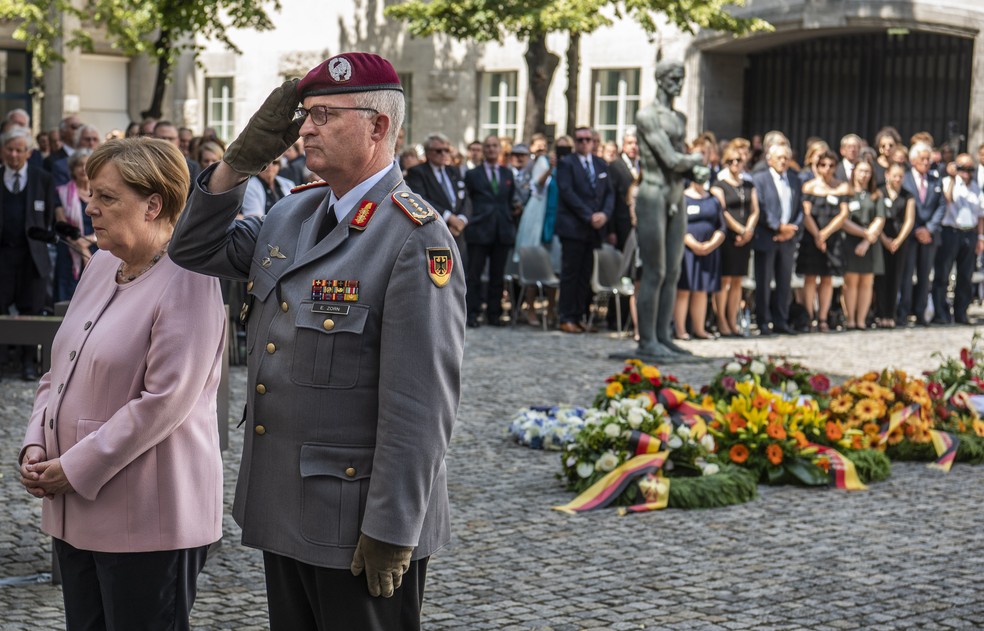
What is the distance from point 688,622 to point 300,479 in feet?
8.82

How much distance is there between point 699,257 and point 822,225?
2059 millimetres

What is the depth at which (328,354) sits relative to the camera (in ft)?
11.1

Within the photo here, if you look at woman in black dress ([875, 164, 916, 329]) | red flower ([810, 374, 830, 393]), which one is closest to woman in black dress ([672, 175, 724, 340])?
woman in black dress ([875, 164, 916, 329])

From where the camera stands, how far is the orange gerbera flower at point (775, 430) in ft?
27.6

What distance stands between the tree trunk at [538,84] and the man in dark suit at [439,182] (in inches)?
259

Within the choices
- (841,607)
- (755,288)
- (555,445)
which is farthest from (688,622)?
(755,288)

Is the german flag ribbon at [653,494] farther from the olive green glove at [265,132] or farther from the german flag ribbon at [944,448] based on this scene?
the olive green glove at [265,132]

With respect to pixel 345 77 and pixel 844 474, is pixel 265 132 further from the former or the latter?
pixel 844 474

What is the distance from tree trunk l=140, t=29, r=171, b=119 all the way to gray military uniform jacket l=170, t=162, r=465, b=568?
798 inches

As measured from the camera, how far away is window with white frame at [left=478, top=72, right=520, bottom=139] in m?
28.3

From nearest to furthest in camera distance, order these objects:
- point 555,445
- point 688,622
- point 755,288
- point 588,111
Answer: point 688,622
point 555,445
point 755,288
point 588,111

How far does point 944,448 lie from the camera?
9266 mm

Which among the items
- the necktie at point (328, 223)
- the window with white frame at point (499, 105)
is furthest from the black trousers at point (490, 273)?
the necktie at point (328, 223)

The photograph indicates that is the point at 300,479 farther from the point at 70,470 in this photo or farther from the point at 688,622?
the point at 688,622
